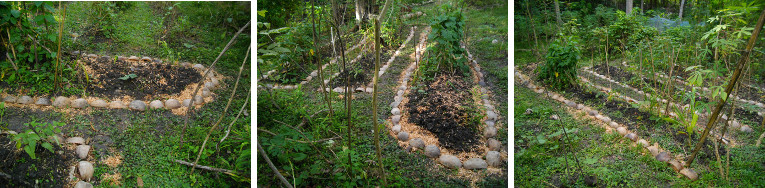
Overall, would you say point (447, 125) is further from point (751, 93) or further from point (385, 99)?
point (751, 93)

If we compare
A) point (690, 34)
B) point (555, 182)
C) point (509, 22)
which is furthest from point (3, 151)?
point (690, 34)

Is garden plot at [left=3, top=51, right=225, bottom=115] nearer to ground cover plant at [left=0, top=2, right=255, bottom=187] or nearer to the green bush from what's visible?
ground cover plant at [left=0, top=2, right=255, bottom=187]

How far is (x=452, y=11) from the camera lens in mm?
1419

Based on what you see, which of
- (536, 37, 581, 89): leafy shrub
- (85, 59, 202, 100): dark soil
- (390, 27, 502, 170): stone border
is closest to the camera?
(390, 27, 502, 170): stone border

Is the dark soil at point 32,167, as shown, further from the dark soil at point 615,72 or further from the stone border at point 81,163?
the dark soil at point 615,72

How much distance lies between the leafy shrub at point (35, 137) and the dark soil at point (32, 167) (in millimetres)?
32

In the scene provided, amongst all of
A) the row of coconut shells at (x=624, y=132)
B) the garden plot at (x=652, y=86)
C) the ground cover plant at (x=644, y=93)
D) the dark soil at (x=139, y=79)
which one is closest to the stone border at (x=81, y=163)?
the dark soil at (x=139, y=79)

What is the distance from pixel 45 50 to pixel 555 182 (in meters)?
2.30

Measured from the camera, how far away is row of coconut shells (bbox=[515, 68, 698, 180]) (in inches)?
56.6

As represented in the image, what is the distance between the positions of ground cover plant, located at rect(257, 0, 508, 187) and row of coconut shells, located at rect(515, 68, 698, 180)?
351 millimetres

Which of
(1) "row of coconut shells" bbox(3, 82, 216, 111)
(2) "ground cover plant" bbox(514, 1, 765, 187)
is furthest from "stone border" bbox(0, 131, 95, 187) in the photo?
(2) "ground cover plant" bbox(514, 1, 765, 187)

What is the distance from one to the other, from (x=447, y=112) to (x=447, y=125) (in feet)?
0.15

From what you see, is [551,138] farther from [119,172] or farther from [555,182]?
[119,172]

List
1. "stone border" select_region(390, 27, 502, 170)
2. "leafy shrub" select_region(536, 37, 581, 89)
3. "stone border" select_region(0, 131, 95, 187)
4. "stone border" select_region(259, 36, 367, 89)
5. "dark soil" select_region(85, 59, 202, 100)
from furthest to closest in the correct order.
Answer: "dark soil" select_region(85, 59, 202, 100), "leafy shrub" select_region(536, 37, 581, 89), "stone border" select_region(0, 131, 95, 187), "stone border" select_region(259, 36, 367, 89), "stone border" select_region(390, 27, 502, 170)
